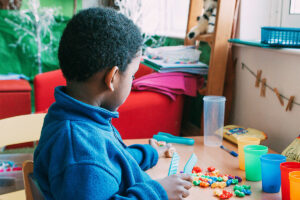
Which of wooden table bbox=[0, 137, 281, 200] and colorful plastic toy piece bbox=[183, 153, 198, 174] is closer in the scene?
wooden table bbox=[0, 137, 281, 200]

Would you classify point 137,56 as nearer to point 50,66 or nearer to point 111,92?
point 111,92

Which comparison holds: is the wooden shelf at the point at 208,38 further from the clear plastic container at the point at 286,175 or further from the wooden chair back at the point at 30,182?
the wooden chair back at the point at 30,182

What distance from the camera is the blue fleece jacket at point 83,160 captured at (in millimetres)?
730

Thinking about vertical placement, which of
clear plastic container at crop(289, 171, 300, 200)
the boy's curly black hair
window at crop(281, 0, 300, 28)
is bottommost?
clear plastic container at crop(289, 171, 300, 200)

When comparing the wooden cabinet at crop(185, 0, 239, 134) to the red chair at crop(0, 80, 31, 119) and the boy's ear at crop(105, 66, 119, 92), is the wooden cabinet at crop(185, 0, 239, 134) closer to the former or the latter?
the boy's ear at crop(105, 66, 119, 92)

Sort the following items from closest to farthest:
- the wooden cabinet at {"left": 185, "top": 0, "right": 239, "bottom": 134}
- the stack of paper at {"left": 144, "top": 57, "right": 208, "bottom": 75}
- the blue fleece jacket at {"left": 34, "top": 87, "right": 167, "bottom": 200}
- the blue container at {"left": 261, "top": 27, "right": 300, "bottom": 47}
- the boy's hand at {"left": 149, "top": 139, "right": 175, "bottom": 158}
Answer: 1. the blue fleece jacket at {"left": 34, "top": 87, "right": 167, "bottom": 200}
2. the boy's hand at {"left": 149, "top": 139, "right": 175, "bottom": 158}
3. the blue container at {"left": 261, "top": 27, "right": 300, "bottom": 47}
4. the wooden cabinet at {"left": 185, "top": 0, "right": 239, "bottom": 134}
5. the stack of paper at {"left": 144, "top": 57, "right": 208, "bottom": 75}

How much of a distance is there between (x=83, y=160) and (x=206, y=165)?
563mm

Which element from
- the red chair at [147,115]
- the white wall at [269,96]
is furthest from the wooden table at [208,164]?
the red chair at [147,115]

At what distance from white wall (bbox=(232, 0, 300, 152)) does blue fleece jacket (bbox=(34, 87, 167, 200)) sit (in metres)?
0.77

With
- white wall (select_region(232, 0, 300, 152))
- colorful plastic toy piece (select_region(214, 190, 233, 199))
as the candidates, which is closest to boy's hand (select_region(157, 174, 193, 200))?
colorful plastic toy piece (select_region(214, 190, 233, 199))

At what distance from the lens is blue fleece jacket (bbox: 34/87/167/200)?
2.39 ft

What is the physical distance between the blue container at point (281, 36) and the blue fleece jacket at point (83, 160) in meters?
0.82

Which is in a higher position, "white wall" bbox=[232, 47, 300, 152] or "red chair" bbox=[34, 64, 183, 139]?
"white wall" bbox=[232, 47, 300, 152]

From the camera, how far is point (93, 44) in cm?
79
